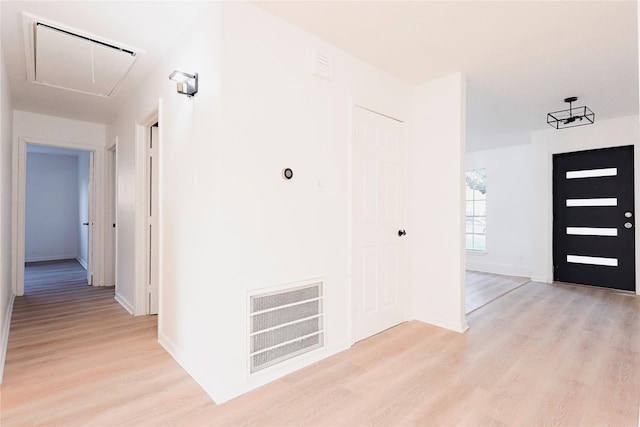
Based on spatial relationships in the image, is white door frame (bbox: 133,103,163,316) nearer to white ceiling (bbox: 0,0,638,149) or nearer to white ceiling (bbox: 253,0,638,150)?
white ceiling (bbox: 0,0,638,149)

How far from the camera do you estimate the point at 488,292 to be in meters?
4.71

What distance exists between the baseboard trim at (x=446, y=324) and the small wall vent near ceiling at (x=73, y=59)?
3.62 meters

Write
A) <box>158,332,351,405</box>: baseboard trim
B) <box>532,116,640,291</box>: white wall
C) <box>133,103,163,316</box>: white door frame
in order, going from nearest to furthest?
<box>158,332,351,405</box>: baseboard trim, <box>133,103,163,316</box>: white door frame, <box>532,116,640,291</box>: white wall

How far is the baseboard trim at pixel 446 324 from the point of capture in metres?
3.09

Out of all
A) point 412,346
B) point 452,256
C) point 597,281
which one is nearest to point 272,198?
point 412,346

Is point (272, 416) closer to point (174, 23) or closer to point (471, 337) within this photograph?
point (471, 337)

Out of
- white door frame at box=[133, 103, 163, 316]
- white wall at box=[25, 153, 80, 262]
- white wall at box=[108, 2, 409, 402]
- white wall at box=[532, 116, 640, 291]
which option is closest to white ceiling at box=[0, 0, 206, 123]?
white wall at box=[108, 2, 409, 402]

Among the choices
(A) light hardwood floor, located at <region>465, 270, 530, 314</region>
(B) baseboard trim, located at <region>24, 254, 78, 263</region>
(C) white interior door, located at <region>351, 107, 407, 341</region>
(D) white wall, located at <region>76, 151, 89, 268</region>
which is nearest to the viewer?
(C) white interior door, located at <region>351, 107, 407, 341</region>

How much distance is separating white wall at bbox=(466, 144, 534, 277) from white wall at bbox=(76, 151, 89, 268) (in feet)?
26.4

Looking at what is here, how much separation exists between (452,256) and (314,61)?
218 centimetres

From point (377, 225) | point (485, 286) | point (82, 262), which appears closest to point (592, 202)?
point (485, 286)

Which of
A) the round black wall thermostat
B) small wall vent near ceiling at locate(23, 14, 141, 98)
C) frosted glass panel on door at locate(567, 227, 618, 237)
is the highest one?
small wall vent near ceiling at locate(23, 14, 141, 98)

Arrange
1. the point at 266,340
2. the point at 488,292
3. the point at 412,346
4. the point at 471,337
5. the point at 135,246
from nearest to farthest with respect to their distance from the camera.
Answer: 1. the point at 266,340
2. the point at 412,346
3. the point at 471,337
4. the point at 135,246
5. the point at 488,292

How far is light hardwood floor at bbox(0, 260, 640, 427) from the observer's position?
1.81 metres
